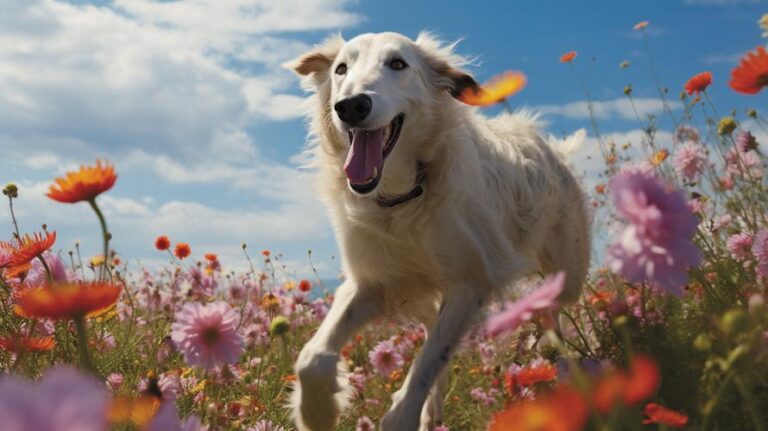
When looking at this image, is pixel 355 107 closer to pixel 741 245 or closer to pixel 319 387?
pixel 319 387

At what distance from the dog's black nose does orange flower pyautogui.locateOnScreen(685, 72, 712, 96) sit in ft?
6.04

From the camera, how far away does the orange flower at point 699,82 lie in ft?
13.0

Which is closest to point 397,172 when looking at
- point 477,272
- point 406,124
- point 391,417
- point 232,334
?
point 406,124

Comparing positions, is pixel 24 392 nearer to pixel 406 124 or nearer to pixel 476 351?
pixel 406 124

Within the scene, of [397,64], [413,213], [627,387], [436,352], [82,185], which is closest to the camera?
[627,387]

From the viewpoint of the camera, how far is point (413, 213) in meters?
3.96

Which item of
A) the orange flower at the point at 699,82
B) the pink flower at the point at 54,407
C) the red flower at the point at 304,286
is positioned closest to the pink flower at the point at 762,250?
the orange flower at the point at 699,82

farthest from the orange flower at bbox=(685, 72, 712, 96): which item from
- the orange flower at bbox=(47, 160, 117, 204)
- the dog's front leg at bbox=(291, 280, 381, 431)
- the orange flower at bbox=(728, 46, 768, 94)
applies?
the orange flower at bbox=(47, 160, 117, 204)

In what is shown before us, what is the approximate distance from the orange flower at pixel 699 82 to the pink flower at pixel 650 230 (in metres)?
2.90

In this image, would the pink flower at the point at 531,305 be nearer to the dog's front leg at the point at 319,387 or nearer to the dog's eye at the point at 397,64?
the dog's front leg at the point at 319,387

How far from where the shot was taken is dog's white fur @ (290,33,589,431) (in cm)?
363

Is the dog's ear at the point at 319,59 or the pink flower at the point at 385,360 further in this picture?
the pink flower at the point at 385,360

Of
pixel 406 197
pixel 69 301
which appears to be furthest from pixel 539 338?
pixel 69 301

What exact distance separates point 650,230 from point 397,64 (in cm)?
297
